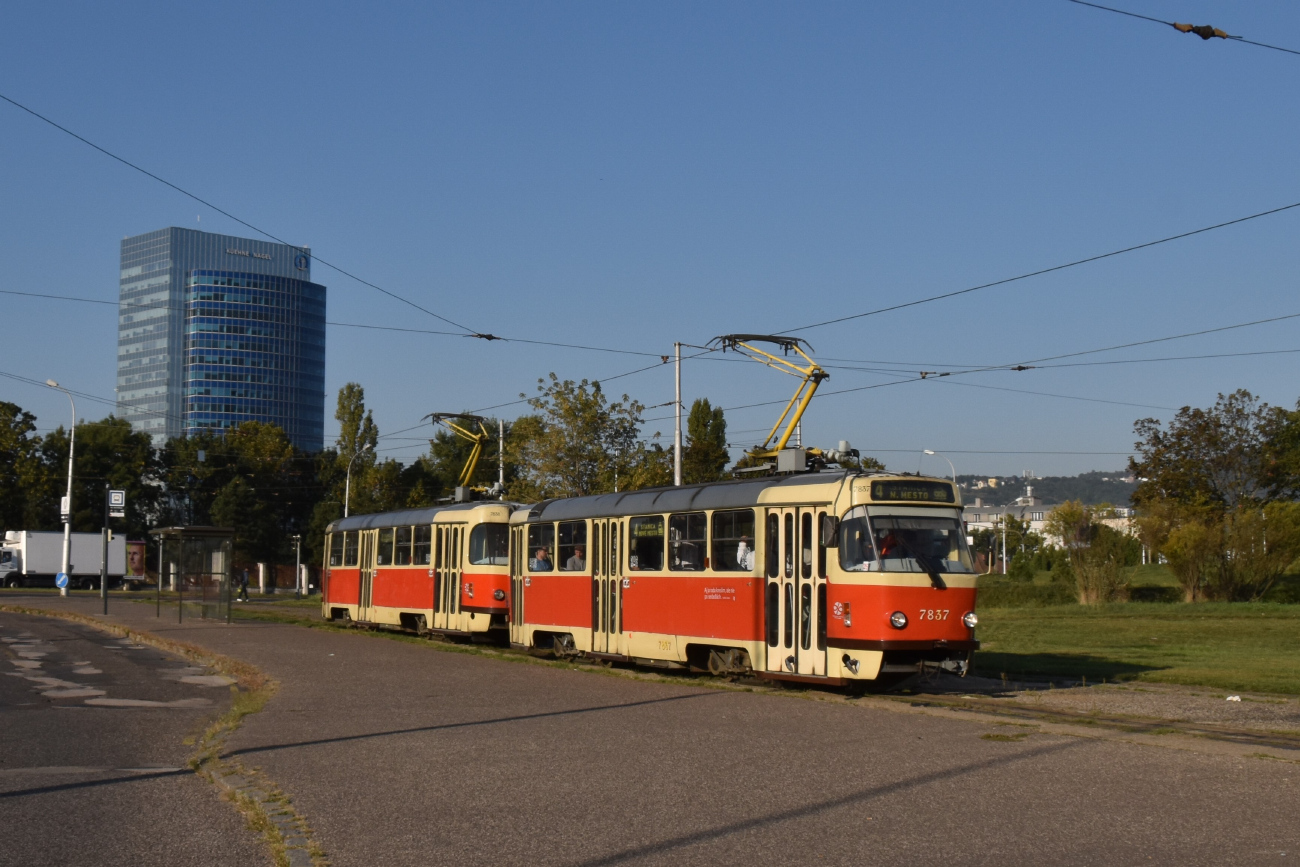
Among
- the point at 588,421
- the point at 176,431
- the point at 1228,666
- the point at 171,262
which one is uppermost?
the point at 171,262

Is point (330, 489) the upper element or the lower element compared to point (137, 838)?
upper

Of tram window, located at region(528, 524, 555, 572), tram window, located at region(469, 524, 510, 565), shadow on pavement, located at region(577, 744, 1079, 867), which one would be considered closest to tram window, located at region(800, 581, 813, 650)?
shadow on pavement, located at region(577, 744, 1079, 867)

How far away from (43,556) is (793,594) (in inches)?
2736

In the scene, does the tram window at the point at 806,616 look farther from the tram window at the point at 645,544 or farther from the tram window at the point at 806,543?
the tram window at the point at 645,544

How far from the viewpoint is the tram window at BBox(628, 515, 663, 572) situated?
62.0 ft

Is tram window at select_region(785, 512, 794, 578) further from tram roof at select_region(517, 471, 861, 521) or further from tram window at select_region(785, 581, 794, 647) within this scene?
tram roof at select_region(517, 471, 861, 521)

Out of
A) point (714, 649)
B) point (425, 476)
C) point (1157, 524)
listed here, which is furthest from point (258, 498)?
point (714, 649)

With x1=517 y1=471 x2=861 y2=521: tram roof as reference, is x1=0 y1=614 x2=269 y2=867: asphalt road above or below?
below

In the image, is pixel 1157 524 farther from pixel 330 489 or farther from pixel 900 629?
pixel 330 489

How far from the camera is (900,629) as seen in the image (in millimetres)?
14805

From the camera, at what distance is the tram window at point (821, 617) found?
1552cm

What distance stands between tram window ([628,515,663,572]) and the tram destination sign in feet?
14.2

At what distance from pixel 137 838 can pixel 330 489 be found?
93.4 metres

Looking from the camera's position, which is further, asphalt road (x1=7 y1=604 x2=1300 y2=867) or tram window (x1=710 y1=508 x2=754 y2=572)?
tram window (x1=710 y1=508 x2=754 y2=572)
